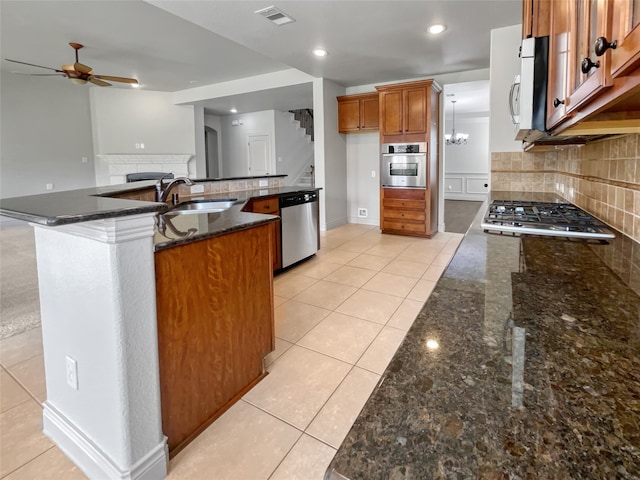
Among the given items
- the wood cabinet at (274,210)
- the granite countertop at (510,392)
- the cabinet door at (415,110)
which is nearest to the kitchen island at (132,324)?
the granite countertop at (510,392)

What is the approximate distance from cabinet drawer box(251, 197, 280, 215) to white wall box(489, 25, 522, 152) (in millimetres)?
2291

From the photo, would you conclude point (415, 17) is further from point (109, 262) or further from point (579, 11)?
point (109, 262)

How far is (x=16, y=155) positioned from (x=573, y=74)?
345 inches

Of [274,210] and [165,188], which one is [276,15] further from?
[165,188]

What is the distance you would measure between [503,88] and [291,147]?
22.0 feet

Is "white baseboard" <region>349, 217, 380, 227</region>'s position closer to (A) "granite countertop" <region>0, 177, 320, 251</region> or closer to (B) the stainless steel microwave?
(B) the stainless steel microwave

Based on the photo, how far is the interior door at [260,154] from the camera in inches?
371

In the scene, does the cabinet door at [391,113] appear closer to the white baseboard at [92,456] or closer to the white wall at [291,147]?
the white wall at [291,147]

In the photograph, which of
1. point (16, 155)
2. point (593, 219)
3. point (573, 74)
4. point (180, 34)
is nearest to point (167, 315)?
point (573, 74)

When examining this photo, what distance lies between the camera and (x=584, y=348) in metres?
0.63

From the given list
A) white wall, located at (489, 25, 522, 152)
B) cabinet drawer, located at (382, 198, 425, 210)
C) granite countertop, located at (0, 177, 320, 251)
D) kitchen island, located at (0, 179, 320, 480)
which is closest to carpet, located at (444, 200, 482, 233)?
cabinet drawer, located at (382, 198, 425, 210)

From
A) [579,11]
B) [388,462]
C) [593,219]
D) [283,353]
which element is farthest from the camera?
[283,353]

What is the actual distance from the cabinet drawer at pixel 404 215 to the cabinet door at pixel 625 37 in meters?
5.04

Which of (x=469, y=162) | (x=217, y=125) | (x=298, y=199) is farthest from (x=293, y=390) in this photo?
(x=469, y=162)
